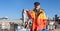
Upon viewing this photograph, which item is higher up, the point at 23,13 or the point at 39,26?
the point at 23,13

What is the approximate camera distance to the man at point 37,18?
2.35 meters

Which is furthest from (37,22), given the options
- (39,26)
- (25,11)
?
(25,11)

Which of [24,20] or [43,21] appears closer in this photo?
[43,21]

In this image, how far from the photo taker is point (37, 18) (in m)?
2.38

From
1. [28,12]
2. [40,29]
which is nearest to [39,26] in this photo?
[40,29]

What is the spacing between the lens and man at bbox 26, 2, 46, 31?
7.70 feet

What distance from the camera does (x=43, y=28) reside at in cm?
241

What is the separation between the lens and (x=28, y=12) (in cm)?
244

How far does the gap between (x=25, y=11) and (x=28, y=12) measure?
5 cm

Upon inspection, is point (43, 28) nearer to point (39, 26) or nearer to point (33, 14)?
point (39, 26)

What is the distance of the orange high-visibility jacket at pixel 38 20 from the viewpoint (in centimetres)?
236

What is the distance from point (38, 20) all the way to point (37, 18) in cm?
3

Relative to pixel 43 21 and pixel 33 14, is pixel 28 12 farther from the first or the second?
pixel 43 21

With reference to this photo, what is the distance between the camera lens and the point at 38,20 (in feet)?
7.77
